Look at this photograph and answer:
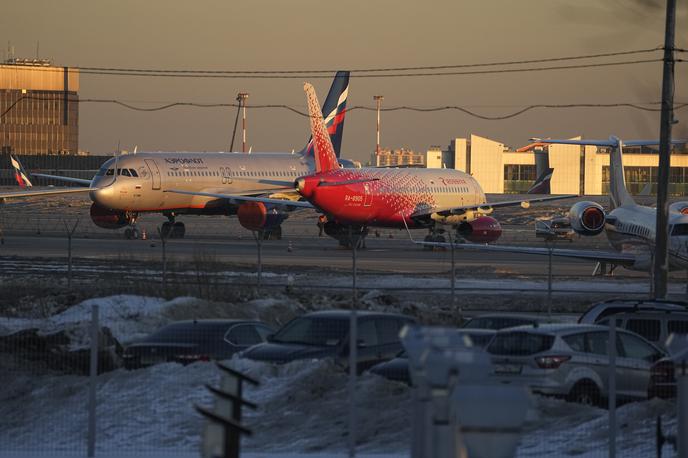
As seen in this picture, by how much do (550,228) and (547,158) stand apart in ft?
170

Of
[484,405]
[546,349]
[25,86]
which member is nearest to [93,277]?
[546,349]

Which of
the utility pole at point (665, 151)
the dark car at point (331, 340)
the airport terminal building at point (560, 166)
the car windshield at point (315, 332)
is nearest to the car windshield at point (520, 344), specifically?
the dark car at point (331, 340)

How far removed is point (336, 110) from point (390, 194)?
1050 centimetres

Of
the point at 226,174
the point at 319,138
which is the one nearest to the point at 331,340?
the point at 319,138

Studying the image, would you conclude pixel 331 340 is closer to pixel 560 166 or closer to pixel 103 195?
pixel 103 195

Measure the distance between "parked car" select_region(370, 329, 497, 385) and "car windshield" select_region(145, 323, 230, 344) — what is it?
2.97 meters

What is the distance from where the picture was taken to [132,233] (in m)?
50.0

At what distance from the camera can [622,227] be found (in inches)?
1420

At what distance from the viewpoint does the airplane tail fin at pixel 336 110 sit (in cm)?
5684

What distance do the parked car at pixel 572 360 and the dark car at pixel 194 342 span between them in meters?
4.29

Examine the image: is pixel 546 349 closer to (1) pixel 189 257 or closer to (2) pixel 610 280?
(2) pixel 610 280

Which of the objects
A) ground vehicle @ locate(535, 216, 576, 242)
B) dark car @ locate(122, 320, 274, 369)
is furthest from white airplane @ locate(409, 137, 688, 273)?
ground vehicle @ locate(535, 216, 576, 242)

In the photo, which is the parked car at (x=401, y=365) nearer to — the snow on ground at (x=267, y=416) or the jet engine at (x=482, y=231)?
the snow on ground at (x=267, y=416)

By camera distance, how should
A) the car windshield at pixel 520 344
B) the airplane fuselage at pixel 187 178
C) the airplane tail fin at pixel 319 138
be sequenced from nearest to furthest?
the car windshield at pixel 520 344, the airplane tail fin at pixel 319 138, the airplane fuselage at pixel 187 178
